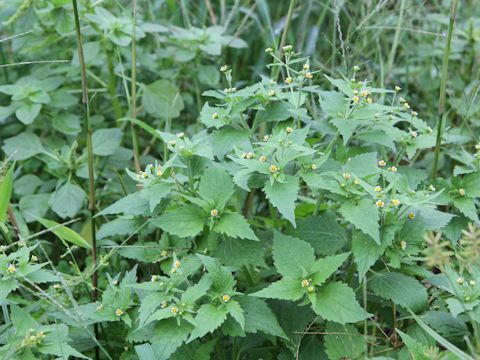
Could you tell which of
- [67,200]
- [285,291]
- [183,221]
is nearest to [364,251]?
[285,291]

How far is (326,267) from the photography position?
1.55 metres

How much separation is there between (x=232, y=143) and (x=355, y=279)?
0.52 m

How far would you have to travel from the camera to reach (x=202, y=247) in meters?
1.73

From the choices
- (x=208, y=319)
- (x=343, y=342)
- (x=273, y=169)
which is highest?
(x=273, y=169)

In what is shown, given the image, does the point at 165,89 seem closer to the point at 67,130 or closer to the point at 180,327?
the point at 67,130

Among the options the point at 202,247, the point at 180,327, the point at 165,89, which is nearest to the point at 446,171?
the point at 165,89

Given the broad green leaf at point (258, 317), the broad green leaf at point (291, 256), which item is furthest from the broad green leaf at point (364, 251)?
the broad green leaf at point (258, 317)

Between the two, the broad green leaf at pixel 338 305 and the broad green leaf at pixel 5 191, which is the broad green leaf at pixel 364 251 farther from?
the broad green leaf at pixel 5 191

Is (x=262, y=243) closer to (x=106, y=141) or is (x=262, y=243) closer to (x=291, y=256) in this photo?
(x=291, y=256)

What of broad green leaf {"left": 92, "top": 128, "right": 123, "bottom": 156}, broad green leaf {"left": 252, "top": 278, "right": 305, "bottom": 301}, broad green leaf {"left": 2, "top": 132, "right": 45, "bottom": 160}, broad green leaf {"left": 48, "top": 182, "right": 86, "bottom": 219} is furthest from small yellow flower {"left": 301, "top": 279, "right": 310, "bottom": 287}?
broad green leaf {"left": 2, "top": 132, "right": 45, "bottom": 160}

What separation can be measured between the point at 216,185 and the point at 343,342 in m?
0.48

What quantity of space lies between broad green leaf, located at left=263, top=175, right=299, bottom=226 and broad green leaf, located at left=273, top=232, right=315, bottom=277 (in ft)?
0.33

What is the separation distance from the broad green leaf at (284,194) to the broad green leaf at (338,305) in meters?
0.20

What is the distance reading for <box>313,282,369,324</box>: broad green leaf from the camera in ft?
4.81
